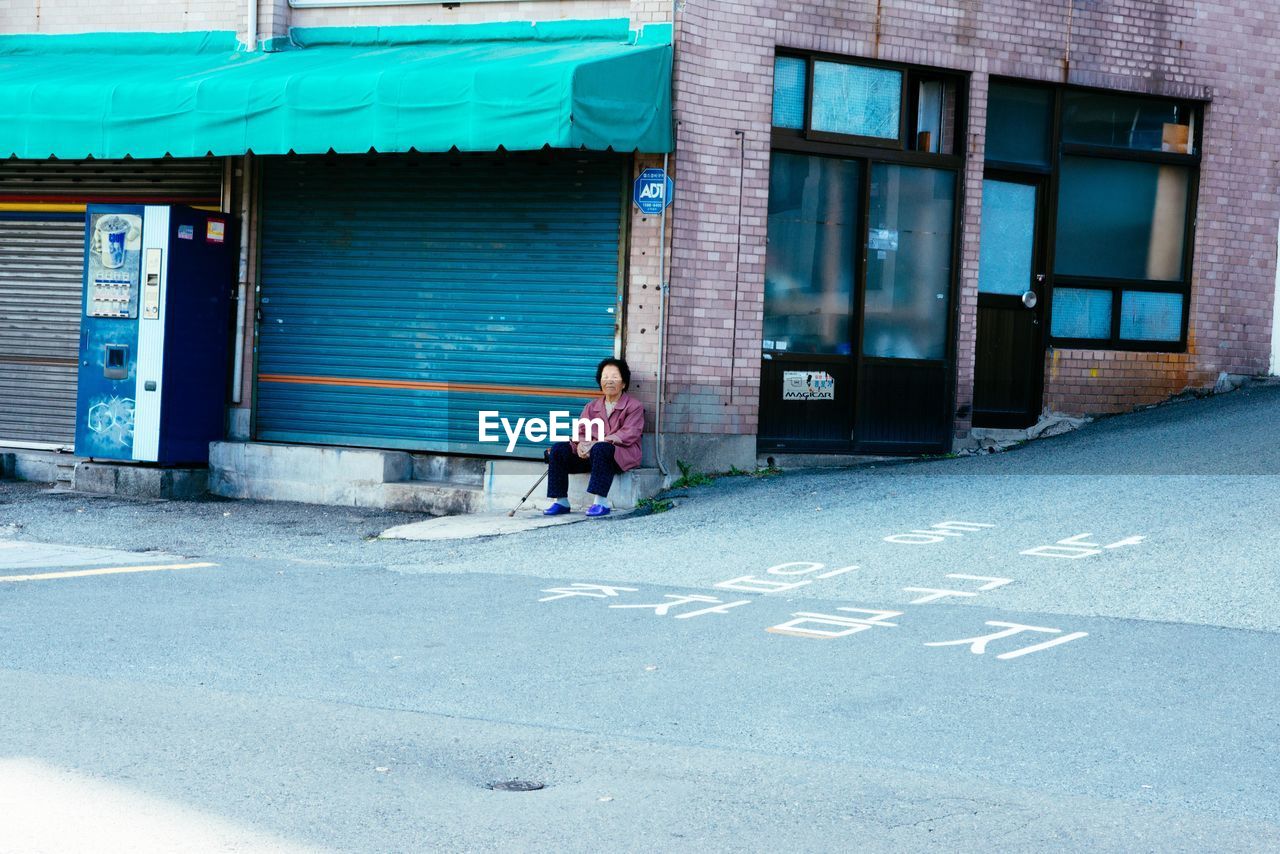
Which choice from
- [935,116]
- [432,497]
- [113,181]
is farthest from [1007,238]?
[113,181]

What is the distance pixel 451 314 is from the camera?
12609mm

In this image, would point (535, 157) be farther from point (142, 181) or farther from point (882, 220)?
point (142, 181)

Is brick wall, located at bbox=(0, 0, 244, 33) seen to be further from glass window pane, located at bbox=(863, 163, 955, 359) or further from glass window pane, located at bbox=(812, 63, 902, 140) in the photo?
glass window pane, located at bbox=(863, 163, 955, 359)

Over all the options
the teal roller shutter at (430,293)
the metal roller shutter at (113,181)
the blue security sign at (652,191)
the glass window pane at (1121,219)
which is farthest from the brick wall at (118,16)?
the glass window pane at (1121,219)

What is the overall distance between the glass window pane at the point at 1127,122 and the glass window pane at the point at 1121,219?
20 cm

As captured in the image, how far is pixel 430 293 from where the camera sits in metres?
12.7

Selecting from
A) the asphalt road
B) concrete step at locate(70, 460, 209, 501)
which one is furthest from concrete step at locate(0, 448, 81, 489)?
the asphalt road

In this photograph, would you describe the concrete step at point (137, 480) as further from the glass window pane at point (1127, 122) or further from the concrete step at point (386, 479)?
the glass window pane at point (1127, 122)

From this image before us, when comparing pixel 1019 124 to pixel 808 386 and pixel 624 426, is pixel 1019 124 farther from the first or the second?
pixel 624 426

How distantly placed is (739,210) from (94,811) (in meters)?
8.89

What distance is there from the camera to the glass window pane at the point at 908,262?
13.0 metres

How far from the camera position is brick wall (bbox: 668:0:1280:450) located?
12.1 m

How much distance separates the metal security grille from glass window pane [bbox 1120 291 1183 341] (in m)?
10.0

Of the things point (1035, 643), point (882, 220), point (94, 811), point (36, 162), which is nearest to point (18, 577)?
point (94, 811)
